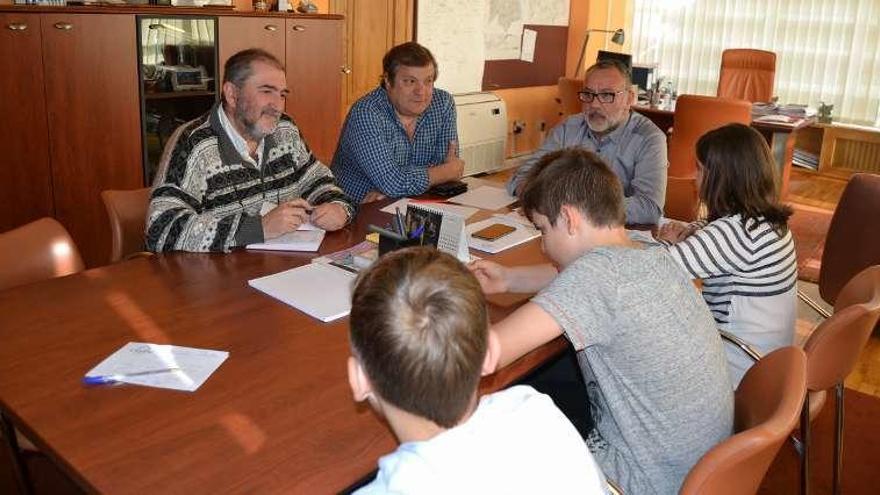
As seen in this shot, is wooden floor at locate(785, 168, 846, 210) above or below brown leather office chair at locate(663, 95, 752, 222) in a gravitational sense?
below

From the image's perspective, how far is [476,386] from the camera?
1.06 metres

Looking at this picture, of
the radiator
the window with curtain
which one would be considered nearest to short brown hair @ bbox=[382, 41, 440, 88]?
the radiator

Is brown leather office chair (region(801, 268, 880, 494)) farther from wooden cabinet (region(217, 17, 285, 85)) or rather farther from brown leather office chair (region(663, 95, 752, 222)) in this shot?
wooden cabinet (region(217, 17, 285, 85))

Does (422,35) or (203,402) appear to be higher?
(422,35)

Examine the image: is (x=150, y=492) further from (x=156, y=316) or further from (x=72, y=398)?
(x=156, y=316)

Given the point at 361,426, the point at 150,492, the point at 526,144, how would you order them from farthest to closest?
1. the point at 526,144
2. the point at 361,426
3. the point at 150,492

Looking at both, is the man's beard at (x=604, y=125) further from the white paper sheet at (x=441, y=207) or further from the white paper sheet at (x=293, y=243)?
the white paper sheet at (x=293, y=243)

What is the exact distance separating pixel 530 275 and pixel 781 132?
14.3 ft

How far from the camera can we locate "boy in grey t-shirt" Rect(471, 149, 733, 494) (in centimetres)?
154

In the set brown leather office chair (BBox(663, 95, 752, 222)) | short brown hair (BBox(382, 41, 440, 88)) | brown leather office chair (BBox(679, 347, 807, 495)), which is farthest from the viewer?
brown leather office chair (BBox(663, 95, 752, 222))

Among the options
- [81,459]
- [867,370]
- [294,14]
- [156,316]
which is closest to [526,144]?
[294,14]

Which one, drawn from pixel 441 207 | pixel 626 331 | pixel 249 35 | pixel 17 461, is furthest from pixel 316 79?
pixel 626 331

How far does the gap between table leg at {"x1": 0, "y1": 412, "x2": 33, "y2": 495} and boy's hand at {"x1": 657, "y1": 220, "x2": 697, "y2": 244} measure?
194 centimetres

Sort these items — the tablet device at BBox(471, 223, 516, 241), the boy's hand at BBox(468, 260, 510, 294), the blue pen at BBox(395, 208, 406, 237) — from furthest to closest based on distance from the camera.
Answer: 1. the tablet device at BBox(471, 223, 516, 241)
2. the blue pen at BBox(395, 208, 406, 237)
3. the boy's hand at BBox(468, 260, 510, 294)
